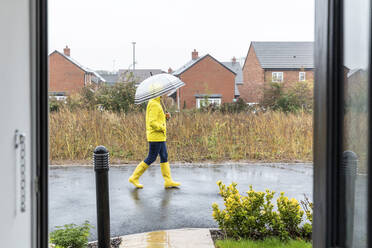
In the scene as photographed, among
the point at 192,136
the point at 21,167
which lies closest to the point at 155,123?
the point at 192,136

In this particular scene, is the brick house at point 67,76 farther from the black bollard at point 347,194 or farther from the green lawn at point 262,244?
the black bollard at point 347,194

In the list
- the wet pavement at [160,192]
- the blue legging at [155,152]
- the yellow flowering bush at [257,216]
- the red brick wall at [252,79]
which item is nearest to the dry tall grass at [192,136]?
the wet pavement at [160,192]

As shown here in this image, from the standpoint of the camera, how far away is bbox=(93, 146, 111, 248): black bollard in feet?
10.5

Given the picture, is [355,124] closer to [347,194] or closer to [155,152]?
Result: [347,194]

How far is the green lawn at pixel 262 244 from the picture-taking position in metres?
3.38

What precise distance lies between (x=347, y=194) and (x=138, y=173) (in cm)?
454

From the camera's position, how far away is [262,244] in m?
3.44

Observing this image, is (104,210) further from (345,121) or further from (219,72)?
(219,72)

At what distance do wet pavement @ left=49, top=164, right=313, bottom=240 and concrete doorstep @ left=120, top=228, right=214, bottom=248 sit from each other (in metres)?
0.35

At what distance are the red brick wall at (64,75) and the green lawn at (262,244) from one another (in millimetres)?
6242

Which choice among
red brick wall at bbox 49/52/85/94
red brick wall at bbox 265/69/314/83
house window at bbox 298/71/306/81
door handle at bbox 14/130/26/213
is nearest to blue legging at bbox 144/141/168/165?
red brick wall at bbox 49/52/85/94

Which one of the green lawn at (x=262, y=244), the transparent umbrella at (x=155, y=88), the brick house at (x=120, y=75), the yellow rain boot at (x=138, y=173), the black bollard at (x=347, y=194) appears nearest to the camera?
the black bollard at (x=347, y=194)

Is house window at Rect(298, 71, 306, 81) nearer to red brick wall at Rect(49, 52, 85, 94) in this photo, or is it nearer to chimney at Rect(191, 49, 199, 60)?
chimney at Rect(191, 49, 199, 60)

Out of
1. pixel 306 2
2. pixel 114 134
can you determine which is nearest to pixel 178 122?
pixel 114 134
